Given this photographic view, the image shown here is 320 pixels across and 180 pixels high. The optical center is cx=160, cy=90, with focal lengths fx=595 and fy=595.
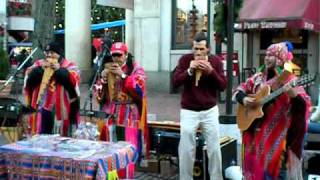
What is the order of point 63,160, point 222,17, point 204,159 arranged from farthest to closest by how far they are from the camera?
point 222,17 → point 204,159 → point 63,160

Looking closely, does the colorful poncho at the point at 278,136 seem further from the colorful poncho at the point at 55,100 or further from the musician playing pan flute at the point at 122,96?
the colorful poncho at the point at 55,100

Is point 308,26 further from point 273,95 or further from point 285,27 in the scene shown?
point 273,95

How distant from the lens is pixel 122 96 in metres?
7.04

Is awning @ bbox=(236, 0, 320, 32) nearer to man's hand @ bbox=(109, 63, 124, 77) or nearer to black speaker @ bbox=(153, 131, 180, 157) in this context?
black speaker @ bbox=(153, 131, 180, 157)

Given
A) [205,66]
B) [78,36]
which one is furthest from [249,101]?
[78,36]

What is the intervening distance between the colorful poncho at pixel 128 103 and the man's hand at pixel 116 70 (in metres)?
0.10

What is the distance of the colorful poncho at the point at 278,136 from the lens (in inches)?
220

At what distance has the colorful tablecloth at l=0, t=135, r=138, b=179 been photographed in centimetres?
473

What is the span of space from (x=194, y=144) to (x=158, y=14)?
11818mm

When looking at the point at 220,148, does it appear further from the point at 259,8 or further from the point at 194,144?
the point at 259,8

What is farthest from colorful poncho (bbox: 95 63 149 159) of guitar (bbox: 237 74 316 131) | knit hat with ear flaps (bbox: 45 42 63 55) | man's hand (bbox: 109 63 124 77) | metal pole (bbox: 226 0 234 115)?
metal pole (bbox: 226 0 234 115)

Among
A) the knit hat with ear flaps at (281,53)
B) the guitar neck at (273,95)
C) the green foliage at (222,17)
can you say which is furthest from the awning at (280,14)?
the guitar neck at (273,95)

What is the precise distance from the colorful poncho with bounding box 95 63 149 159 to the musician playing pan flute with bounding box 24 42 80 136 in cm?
36

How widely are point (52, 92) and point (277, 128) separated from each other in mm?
2754
